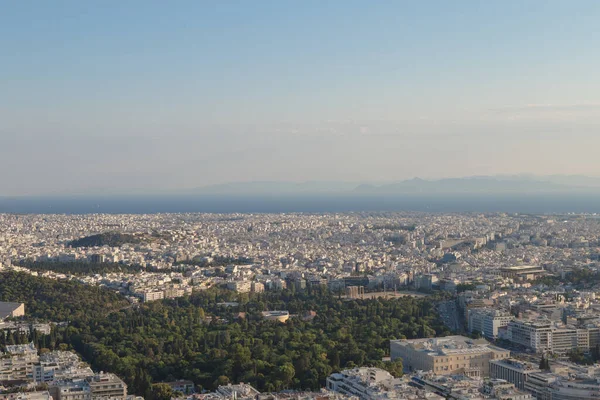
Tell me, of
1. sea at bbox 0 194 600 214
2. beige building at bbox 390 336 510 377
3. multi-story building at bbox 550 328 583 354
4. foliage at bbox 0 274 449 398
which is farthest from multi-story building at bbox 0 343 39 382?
sea at bbox 0 194 600 214

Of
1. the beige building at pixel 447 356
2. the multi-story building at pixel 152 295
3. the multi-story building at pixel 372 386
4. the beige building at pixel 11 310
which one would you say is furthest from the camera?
the multi-story building at pixel 152 295

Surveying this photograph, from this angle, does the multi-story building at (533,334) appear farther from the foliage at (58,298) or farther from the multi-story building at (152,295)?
the multi-story building at (152,295)

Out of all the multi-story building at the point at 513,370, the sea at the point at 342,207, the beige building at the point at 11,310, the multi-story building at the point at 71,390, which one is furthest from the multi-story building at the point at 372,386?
the sea at the point at 342,207

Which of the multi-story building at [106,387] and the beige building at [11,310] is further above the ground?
the multi-story building at [106,387]

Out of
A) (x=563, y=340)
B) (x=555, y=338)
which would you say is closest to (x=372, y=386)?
(x=555, y=338)

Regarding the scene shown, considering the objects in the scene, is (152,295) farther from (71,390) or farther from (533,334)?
(71,390)

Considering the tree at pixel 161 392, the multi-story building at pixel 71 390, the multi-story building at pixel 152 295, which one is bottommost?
the multi-story building at pixel 152 295

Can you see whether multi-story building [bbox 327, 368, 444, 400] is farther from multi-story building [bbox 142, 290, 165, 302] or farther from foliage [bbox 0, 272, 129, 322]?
multi-story building [bbox 142, 290, 165, 302]
